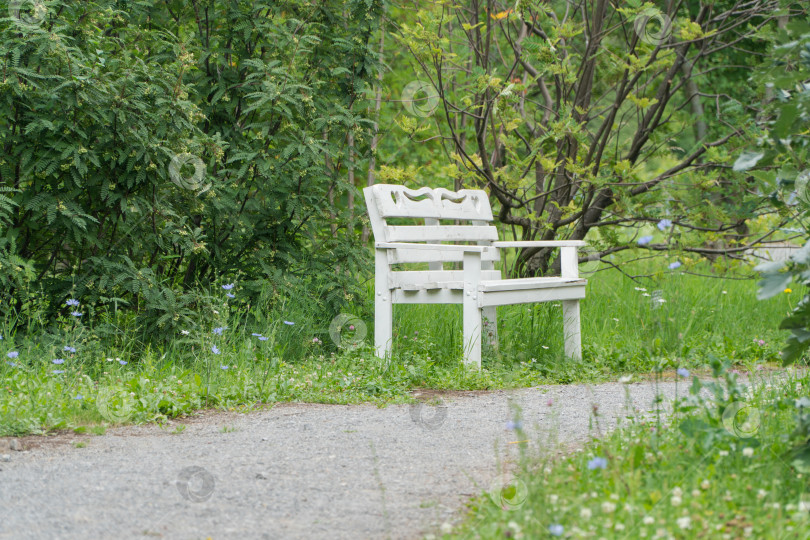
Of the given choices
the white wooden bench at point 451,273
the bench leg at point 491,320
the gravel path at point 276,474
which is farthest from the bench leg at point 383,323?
the gravel path at point 276,474

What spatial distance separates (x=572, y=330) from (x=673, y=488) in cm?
279

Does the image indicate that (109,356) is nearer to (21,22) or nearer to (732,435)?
(21,22)

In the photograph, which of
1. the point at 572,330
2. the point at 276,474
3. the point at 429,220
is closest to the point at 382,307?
the point at 429,220

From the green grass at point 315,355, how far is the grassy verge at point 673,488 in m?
0.47

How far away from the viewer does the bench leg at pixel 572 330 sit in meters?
4.95

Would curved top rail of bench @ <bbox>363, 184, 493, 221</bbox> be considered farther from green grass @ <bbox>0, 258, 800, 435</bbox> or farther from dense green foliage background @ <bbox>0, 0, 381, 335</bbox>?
green grass @ <bbox>0, 258, 800, 435</bbox>

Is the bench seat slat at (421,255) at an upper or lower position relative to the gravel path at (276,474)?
upper

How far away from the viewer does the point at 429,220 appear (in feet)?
17.1

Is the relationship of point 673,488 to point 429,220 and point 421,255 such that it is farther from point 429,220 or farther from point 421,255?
point 429,220

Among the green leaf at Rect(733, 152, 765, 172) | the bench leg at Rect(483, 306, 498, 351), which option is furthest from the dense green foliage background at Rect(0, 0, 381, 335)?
the green leaf at Rect(733, 152, 765, 172)

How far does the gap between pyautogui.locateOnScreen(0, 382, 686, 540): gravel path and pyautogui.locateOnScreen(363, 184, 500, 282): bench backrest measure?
1.39 m

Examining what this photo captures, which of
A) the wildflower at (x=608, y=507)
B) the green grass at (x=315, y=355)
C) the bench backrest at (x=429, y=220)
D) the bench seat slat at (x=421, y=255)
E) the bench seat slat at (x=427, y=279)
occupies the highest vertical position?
the bench backrest at (x=429, y=220)

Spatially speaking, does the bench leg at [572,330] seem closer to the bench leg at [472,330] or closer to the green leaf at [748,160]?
the bench leg at [472,330]

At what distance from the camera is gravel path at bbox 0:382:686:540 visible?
2184 mm
